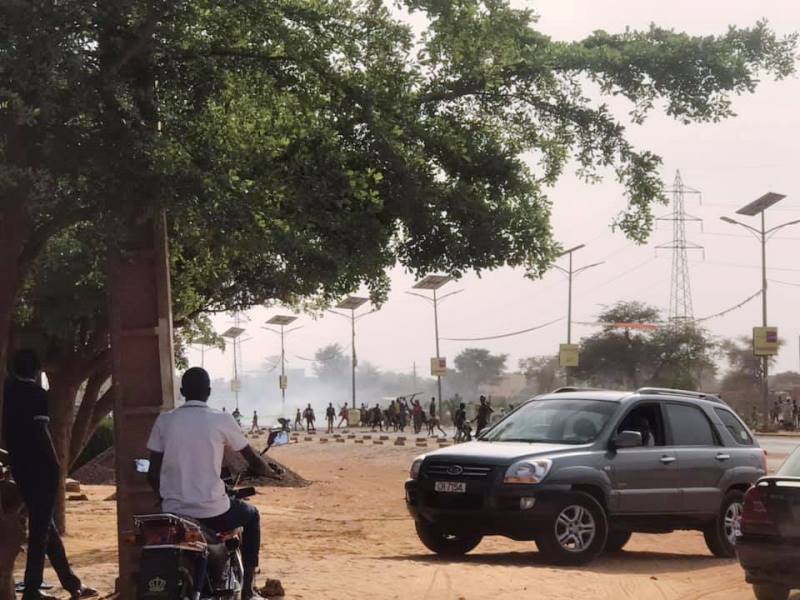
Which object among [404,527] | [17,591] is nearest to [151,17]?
[17,591]

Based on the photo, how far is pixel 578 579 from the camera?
12.6m

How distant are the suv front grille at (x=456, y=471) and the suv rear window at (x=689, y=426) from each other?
2.57 metres

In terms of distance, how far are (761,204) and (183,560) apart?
64.1 meters

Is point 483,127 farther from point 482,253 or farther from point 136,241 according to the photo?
point 136,241

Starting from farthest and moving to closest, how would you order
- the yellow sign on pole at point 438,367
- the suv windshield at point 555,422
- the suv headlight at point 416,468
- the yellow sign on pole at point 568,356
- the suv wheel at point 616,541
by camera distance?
the yellow sign on pole at point 438,367 → the yellow sign on pole at point 568,356 → the suv wheel at point 616,541 → the suv windshield at point 555,422 → the suv headlight at point 416,468

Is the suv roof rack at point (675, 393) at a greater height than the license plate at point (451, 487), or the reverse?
the suv roof rack at point (675, 393)

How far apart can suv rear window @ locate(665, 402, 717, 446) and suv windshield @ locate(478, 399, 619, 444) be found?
0.88 m

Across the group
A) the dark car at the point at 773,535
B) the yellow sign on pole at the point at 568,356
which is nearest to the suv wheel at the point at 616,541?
the dark car at the point at 773,535

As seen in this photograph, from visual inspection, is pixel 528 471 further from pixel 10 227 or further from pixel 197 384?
pixel 197 384

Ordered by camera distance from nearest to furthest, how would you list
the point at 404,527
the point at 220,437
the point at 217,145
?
the point at 220,437 < the point at 217,145 < the point at 404,527

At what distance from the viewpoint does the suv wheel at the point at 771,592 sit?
35.0 feet

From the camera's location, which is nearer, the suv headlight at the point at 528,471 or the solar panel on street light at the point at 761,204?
the suv headlight at the point at 528,471

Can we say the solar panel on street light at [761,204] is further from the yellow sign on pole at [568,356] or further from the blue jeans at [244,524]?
the blue jeans at [244,524]

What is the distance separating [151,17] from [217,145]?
1.24m
